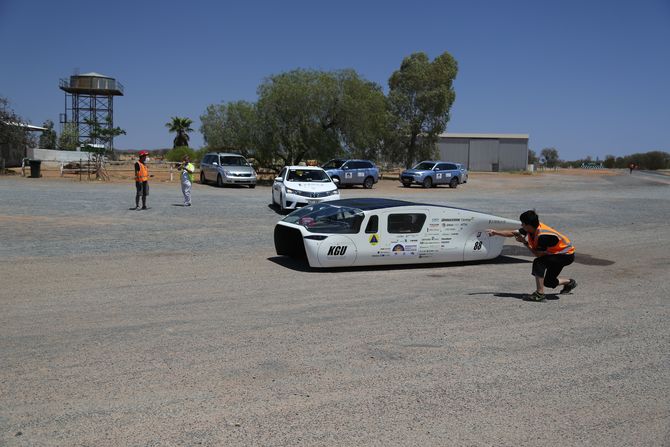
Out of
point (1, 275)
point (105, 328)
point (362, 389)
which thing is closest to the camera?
point (362, 389)

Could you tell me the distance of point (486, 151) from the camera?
8038 cm

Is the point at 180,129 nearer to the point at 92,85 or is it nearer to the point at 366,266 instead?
the point at 92,85

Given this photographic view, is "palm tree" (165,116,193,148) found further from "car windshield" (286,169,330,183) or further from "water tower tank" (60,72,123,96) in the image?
"car windshield" (286,169,330,183)

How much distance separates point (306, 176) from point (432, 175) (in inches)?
836

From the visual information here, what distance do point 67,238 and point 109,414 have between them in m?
10.3

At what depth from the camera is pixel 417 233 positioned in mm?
11344

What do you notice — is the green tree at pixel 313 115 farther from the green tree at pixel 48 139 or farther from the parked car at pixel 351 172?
the green tree at pixel 48 139

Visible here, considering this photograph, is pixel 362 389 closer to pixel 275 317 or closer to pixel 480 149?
pixel 275 317

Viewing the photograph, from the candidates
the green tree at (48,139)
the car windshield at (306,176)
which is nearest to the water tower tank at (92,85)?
the green tree at (48,139)

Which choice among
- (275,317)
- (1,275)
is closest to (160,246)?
(1,275)

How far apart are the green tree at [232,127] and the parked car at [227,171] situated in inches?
187

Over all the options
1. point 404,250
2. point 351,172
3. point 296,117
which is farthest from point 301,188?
point 296,117

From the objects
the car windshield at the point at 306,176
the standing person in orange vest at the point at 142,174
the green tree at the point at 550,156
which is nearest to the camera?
the standing person in orange vest at the point at 142,174

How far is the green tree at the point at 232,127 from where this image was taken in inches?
1606
